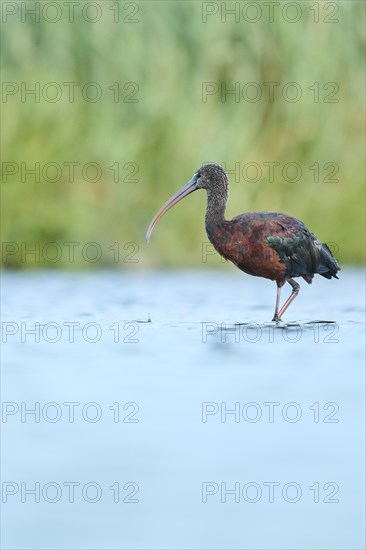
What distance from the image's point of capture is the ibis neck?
9.80 metres

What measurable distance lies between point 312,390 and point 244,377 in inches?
20.1

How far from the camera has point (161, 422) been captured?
6520 millimetres

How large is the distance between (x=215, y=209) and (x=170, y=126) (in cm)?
446

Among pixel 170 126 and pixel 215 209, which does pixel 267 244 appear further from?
pixel 170 126

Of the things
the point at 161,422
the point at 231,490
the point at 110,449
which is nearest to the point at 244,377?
the point at 161,422

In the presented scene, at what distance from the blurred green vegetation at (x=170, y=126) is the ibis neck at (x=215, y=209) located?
12.9 feet

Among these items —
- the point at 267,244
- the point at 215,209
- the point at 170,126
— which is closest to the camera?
the point at 267,244

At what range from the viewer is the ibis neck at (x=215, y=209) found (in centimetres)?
980

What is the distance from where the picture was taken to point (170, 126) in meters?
14.2

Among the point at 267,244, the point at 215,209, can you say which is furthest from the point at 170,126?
the point at 267,244

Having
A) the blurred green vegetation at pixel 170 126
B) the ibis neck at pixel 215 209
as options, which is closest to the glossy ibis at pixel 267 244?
the ibis neck at pixel 215 209

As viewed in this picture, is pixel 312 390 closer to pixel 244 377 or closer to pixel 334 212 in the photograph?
pixel 244 377

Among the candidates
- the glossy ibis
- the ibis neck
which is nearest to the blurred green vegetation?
the ibis neck

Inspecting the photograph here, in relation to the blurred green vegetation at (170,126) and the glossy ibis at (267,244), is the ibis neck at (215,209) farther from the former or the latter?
the blurred green vegetation at (170,126)
